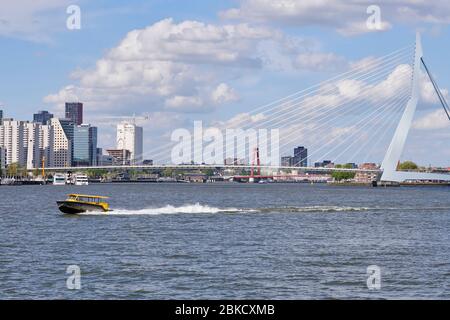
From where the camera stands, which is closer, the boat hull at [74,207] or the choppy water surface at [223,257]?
the choppy water surface at [223,257]

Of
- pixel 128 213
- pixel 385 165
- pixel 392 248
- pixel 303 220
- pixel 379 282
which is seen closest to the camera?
pixel 379 282

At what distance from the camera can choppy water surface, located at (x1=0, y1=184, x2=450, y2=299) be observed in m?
22.8

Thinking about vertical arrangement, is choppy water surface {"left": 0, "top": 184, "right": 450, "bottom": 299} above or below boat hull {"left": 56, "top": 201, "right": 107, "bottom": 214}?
below

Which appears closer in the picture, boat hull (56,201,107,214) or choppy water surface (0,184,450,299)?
choppy water surface (0,184,450,299)

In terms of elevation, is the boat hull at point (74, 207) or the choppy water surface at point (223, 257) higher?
the boat hull at point (74, 207)

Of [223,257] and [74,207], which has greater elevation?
[74,207]

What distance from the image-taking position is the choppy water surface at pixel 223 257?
2281cm

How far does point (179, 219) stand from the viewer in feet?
172

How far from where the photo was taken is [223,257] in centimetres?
3055

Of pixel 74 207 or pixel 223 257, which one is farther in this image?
pixel 74 207
